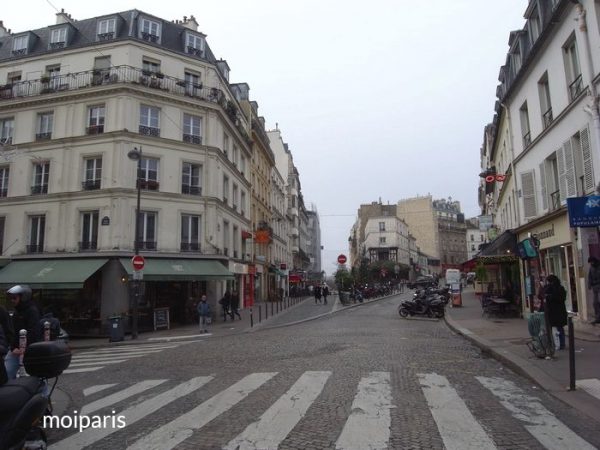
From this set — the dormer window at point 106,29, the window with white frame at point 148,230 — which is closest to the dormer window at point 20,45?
the dormer window at point 106,29

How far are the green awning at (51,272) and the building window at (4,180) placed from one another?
161 inches

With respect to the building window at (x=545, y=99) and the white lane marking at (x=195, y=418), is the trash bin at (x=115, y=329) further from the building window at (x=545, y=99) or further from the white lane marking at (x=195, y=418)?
the building window at (x=545, y=99)

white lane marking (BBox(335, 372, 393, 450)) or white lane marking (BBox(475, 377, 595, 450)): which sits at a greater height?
white lane marking (BBox(335, 372, 393, 450))

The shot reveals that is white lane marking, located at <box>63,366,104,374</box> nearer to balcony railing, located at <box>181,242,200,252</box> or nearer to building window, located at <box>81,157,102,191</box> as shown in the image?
balcony railing, located at <box>181,242,200,252</box>

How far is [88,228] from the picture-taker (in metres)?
22.2

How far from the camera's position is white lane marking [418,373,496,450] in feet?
14.9

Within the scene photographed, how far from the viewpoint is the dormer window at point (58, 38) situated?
25.1m

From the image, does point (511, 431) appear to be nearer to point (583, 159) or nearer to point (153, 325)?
point (583, 159)

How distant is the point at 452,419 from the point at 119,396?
5105 millimetres

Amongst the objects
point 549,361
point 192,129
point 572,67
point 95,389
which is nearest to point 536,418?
point 549,361

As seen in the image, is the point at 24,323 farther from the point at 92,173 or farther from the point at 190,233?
the point at 92,173

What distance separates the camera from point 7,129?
2433 cm

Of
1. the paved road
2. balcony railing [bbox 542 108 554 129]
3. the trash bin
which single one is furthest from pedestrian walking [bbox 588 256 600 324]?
the trash bin

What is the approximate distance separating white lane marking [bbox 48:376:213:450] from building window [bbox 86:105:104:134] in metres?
18.4
